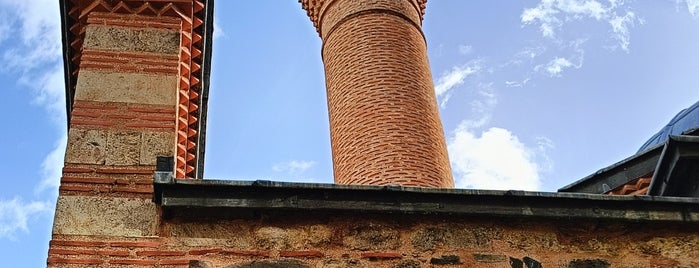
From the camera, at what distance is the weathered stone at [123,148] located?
4.73 metres

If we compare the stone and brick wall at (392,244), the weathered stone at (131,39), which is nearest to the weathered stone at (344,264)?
the stone and brick wall at (392,244)

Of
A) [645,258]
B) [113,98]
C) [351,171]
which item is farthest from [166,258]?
[351,171]

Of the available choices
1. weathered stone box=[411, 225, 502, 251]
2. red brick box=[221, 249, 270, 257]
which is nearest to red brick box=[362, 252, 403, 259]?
weathered stone box=[411, 225, 502, 251]

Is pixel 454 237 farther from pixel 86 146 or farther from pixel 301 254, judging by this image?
pixel 86 146

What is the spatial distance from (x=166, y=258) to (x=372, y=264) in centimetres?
105

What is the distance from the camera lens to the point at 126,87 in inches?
200

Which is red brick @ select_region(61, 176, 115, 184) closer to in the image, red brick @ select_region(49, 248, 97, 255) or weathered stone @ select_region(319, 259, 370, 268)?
red brick @ select_region(49, 248, 97, 255)

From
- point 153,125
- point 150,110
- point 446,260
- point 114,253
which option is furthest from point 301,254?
point 150,110

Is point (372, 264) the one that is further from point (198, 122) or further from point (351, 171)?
point (351, 171)

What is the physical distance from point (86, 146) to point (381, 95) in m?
5.58

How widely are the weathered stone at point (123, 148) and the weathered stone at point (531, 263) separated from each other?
7.23 feet

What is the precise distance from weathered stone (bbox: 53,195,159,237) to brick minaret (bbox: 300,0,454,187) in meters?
4.70

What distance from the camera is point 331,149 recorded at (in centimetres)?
1048

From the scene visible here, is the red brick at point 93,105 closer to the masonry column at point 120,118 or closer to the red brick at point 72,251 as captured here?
the masonry column at point 120,118
